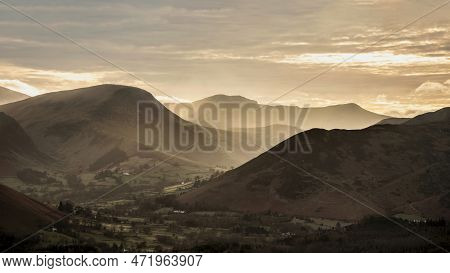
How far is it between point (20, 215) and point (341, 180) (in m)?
94.2

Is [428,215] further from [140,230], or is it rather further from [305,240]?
[140,230]

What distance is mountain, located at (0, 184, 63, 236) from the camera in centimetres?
9669

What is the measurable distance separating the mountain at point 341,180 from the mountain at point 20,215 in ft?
201

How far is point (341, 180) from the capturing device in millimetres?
172375

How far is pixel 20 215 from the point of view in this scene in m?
103

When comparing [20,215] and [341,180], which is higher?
[341,180]

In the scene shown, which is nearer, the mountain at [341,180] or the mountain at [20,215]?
the mountain at [20,215]

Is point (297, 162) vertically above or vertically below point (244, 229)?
above

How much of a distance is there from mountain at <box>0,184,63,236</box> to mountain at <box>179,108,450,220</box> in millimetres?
61362

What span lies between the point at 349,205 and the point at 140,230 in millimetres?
51316

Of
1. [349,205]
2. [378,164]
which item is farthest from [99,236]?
[378,164]

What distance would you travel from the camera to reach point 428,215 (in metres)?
140

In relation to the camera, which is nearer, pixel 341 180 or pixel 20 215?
pixel 20 215

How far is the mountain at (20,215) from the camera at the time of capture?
96694 mm
